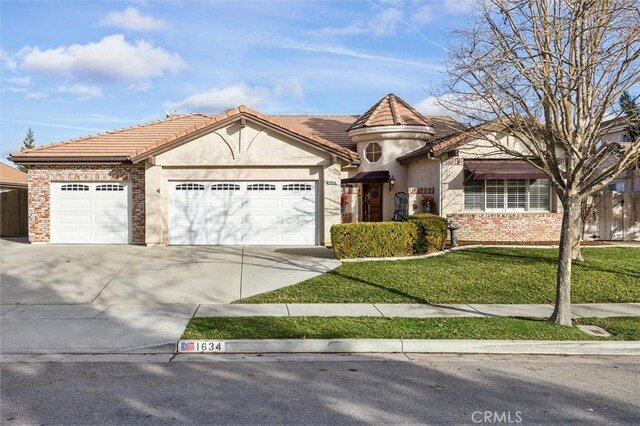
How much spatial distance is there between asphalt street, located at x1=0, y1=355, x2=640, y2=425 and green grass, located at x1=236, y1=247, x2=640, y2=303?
3383 millimetres

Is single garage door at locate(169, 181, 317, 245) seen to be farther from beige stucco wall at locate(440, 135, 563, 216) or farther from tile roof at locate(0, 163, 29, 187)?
tile roof at locate(0, 163, 29, 187)

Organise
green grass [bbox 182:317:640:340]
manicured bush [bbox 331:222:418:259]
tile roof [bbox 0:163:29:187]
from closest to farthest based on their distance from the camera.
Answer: green grass [bbox 182:317:640:340], manicured bush [bbox 331:222:418:259], tile roof [bbox 0:163:29:187]

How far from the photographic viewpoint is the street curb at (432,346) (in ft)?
24.1

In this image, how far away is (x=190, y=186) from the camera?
56.8 ft

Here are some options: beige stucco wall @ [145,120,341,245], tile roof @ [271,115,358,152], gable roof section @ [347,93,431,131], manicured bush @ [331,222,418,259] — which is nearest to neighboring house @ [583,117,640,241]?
gable roof section @ [347,93,431,131]

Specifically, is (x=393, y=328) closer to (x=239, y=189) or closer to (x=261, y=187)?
(x=261, y=187)

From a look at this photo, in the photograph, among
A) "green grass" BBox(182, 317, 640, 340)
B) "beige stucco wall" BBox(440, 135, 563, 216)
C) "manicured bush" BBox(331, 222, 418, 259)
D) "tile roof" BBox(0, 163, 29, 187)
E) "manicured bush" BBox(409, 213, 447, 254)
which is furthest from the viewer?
"tile roof" BBox(0, 163, 29, 187)

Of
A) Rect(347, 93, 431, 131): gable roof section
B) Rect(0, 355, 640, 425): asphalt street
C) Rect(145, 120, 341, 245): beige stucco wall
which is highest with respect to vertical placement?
Rect(347, 93, 431, 131): gable roof section

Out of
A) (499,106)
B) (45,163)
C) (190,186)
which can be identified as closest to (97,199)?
(45,163)

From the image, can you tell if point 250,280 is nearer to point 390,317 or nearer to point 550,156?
point 390,317

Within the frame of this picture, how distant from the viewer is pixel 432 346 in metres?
7.47

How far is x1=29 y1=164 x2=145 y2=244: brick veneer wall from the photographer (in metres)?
17.5

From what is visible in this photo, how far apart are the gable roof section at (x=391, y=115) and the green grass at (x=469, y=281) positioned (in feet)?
26.7

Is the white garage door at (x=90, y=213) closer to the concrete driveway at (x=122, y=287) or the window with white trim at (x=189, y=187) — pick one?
A: the concrete driveway at (x=122, y=287)
